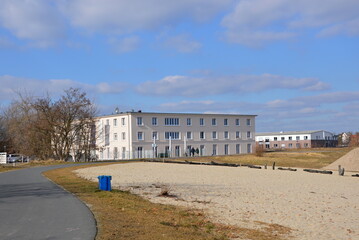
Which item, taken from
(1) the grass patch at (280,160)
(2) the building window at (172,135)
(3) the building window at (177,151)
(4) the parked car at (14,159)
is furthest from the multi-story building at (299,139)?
(4) the parked car at (14,159)

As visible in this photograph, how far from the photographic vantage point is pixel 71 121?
63.2m

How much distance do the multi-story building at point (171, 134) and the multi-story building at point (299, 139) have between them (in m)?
41.1

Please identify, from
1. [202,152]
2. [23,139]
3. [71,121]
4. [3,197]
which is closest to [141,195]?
[3,197]

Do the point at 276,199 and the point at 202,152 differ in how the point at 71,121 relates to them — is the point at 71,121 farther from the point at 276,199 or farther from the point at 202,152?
the point at 276,199

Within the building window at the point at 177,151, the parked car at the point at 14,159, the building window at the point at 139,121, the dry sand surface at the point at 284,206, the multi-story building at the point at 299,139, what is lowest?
the dry sand surface at the point at 284,206

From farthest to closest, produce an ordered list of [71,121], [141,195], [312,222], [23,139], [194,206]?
1. [23,139]
2. [71,121]
3. [141,195]
4. [194,206]
5. [312,222]

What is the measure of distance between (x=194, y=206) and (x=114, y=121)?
63.1m

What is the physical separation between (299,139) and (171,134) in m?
66.4

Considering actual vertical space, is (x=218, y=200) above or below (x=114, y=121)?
below

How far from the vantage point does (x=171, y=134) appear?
79.4m

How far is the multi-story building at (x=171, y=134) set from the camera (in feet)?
244

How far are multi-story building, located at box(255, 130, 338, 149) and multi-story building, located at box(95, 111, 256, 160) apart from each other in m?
41.1

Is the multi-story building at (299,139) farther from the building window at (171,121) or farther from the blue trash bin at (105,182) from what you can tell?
the blue trash bin at (105,182)

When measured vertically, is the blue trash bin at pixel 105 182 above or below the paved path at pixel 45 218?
above
